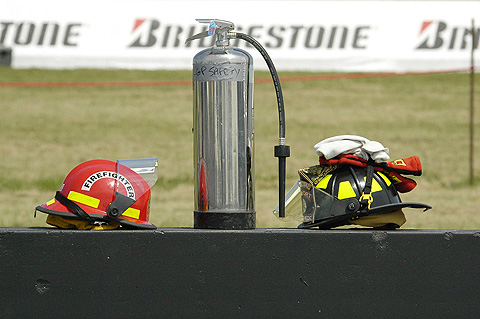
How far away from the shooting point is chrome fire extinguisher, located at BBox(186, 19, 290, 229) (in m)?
3.37

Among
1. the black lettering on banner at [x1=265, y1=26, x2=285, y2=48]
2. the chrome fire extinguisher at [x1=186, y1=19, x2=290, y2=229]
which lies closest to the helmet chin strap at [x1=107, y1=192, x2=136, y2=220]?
the chrome fire extinguisher at [x1=186, y1=19, x2=290, y2=229]

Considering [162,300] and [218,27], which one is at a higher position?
[218,27]

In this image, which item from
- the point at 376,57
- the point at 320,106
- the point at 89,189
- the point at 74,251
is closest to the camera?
the point at 74,251

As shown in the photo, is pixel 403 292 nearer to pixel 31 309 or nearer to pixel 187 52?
pixel 31 309

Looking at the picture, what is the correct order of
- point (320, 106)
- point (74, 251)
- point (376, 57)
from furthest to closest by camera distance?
point (376, 57) → point (320, 106) → point (74, 251)

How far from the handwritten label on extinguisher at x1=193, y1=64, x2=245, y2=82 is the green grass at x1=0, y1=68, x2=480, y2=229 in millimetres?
4100

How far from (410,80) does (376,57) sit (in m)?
1.40

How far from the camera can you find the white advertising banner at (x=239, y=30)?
2128 centimetres

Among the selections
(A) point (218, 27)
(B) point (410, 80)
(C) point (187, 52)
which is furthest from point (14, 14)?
(A) point (218, 27)

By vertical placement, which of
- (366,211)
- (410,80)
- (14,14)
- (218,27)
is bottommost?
(366,211)

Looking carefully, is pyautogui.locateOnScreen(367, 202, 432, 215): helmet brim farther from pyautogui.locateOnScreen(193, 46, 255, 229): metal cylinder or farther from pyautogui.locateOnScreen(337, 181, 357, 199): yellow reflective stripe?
pyautogui.locateOnScreen(193, 46, 255, 229): metal cylinder

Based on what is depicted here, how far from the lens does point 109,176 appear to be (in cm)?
350

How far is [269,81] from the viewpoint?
69.5ft

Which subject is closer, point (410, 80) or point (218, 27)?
point (218, 27)
